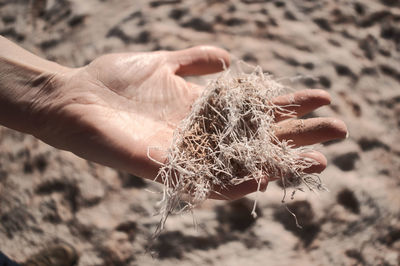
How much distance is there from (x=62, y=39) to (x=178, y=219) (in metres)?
1.50

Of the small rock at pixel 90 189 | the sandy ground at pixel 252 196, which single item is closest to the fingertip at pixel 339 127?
the sandy ground at pixel 252 196

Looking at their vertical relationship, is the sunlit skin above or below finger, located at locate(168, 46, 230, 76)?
below

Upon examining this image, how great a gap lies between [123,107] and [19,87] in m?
0.49

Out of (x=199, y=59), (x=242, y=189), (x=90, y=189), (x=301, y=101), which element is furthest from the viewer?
(x=90, y=189)

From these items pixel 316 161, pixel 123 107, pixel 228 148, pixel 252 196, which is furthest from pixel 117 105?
pixel 316 161

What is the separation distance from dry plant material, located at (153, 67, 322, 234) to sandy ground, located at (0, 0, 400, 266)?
37 centimetres

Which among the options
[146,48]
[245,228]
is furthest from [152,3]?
[245,228]

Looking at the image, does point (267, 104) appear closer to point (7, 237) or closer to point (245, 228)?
point (245, 228)

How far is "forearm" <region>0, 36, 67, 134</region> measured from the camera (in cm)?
161

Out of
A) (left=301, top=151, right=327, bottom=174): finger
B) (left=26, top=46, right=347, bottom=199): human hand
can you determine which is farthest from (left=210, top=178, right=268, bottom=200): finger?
(left=301, top=151, right=327, bottom=174): finger

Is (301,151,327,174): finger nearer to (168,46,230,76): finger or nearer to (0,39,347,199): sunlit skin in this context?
(0,39,347,199): sunlit skin

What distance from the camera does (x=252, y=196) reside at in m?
1.85

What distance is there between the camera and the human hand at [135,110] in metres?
1.52

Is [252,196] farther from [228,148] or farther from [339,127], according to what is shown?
[339,127]
